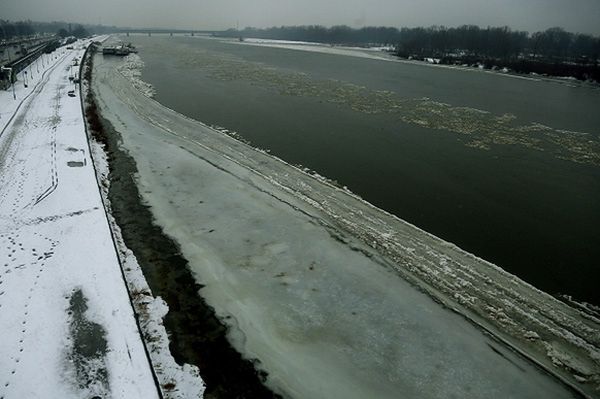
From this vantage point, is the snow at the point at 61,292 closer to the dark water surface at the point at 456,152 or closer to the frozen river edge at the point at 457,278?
the frozen river edge at the point at 457,278

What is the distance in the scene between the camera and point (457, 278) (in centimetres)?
1045

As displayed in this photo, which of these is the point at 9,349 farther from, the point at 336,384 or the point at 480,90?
the point at 480,90

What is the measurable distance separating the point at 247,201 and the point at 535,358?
9716 millimetres

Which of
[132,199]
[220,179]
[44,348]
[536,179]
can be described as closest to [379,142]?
[536,179]

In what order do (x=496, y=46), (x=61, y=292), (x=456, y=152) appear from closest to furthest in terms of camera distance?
(x=61, y=292) → (x=456, y=152) → (x=496, y=46)

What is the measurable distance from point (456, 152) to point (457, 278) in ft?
40.0

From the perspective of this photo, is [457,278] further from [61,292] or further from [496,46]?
[496,46]

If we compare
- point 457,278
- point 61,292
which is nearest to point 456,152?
point 457,278

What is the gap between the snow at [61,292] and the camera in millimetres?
7227

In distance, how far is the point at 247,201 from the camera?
572 inches

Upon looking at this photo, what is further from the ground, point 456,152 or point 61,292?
point 456,152

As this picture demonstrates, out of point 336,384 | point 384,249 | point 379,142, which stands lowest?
point 336,384

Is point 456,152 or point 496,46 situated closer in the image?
point 456,152

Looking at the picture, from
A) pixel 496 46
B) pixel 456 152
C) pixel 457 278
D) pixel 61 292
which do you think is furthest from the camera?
pixel 496 46
